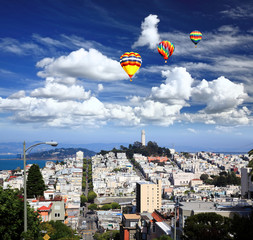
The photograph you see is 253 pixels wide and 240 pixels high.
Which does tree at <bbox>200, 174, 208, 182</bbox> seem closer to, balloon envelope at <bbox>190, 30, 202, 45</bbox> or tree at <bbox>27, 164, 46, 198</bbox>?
balloon envelope at <bbox>190, 30, 202, 45</bbox>

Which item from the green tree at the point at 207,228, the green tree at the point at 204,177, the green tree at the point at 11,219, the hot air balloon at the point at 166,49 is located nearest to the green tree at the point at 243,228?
the green tree at the point at 207,228

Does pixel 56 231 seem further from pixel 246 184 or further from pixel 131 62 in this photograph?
pixel 246 184

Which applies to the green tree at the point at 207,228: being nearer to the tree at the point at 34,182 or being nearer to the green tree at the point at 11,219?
the green tree at the point at 11,219

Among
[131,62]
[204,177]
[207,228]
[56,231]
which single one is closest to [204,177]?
[204,177]

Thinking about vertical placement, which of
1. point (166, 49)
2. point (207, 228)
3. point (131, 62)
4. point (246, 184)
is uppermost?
point (166, 49)

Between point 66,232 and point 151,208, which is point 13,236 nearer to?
point 66,232
